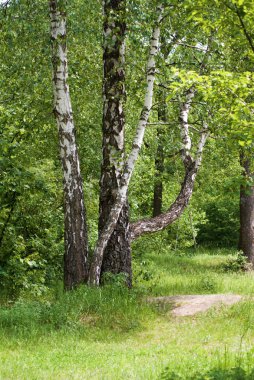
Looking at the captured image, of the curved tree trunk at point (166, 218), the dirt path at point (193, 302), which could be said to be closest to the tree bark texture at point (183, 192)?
the curved tree trunk at point (166, 218)

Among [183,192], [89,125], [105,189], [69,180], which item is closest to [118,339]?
[105,189]

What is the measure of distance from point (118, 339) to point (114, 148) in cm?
392

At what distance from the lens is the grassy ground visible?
606 cm

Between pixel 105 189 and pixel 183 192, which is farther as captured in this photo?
pixel 183 192

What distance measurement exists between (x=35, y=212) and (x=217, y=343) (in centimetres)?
644

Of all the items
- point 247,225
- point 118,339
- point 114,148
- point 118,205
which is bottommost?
point 118,339

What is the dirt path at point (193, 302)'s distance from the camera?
948 centimetres

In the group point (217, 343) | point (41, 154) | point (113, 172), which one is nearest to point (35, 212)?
point (113, 172)

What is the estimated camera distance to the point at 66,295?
9.64 m

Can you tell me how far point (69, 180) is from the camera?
1059 cm

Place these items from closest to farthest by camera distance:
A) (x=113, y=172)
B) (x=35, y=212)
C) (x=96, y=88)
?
(x=113, y=172)
(x=35, y=212)
(x=96, y=88)

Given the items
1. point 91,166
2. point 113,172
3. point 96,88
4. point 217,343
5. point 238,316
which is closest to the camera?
point 217,343

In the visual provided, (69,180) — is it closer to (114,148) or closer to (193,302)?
(114,148)

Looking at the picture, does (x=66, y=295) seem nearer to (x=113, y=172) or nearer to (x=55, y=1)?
(x=113, y=172)
